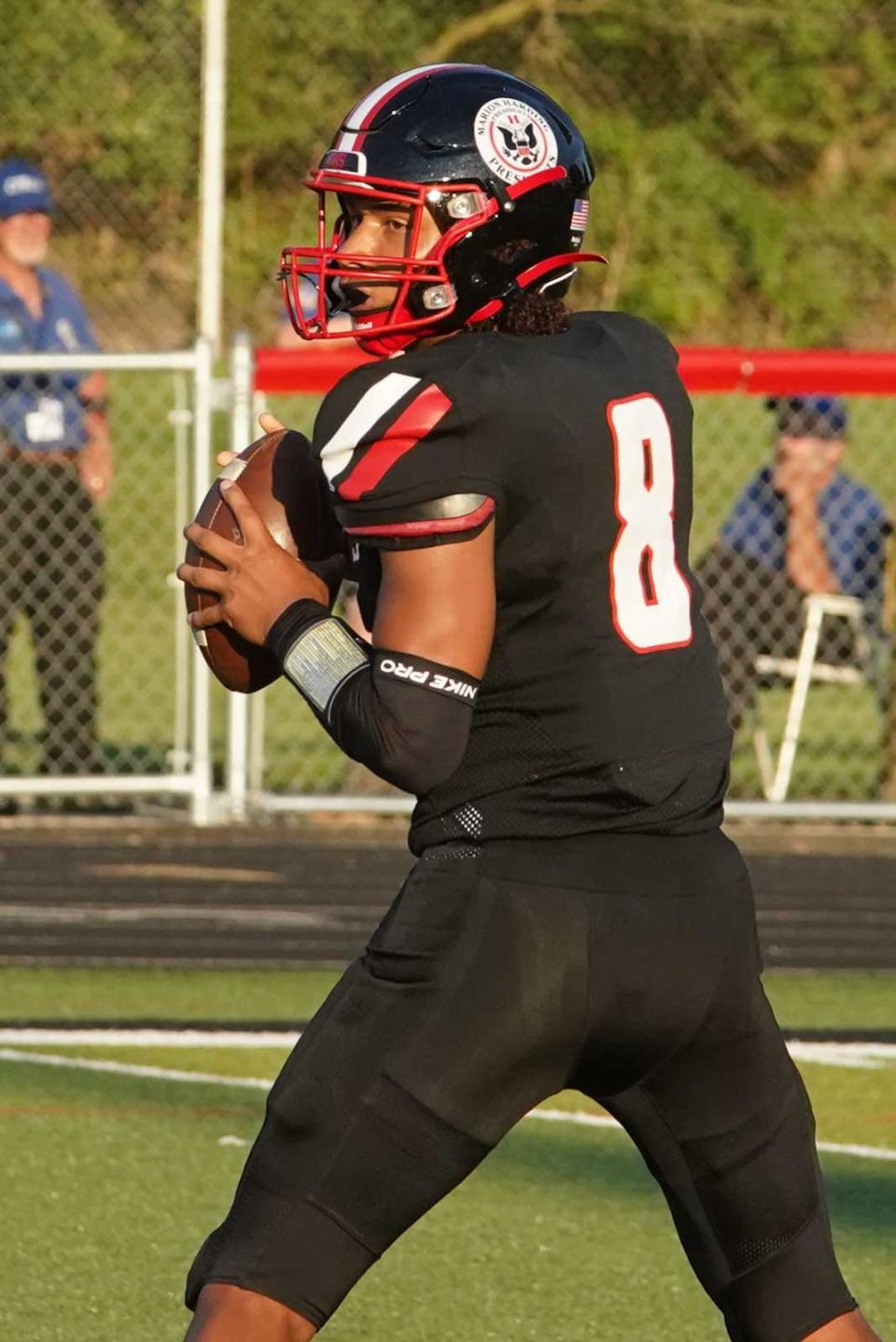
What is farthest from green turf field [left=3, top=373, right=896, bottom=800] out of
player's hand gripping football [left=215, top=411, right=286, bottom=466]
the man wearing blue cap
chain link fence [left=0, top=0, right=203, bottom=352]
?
player's hand gripping football [left=215, top=411, right=286, bottom=466]

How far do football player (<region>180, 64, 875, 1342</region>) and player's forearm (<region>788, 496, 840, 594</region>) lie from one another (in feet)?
23.8

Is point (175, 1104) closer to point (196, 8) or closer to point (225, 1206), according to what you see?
point (225, 1206)

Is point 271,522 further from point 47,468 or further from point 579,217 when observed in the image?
point 47,468

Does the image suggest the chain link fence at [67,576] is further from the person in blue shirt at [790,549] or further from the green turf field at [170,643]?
the person in blue shirt at [790,549]

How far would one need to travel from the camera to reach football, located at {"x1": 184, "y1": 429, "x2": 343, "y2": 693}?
3.32m

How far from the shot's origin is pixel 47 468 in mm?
10109

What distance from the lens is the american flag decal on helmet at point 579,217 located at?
3373mm

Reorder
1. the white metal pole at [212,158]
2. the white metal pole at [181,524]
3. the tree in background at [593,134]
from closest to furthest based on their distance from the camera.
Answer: the white metal pole at [181,524]
the white metal pole at [212,158]
the tree in background at [593,134]

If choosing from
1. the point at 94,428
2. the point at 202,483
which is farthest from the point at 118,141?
the point at 202,483

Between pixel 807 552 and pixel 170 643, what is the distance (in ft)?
17.7

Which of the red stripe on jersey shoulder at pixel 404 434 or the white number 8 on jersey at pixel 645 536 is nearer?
the red stripe on jersey shoulder at pixel 404 434

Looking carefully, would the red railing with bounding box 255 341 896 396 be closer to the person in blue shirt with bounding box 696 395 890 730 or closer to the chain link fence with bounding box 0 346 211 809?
Result: the chain link fence with bounding box 0 346 211 809

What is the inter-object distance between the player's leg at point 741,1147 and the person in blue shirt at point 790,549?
7.06 m

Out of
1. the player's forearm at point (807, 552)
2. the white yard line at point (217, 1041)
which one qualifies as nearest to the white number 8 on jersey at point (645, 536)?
the white yard line at point (217, 1041)
